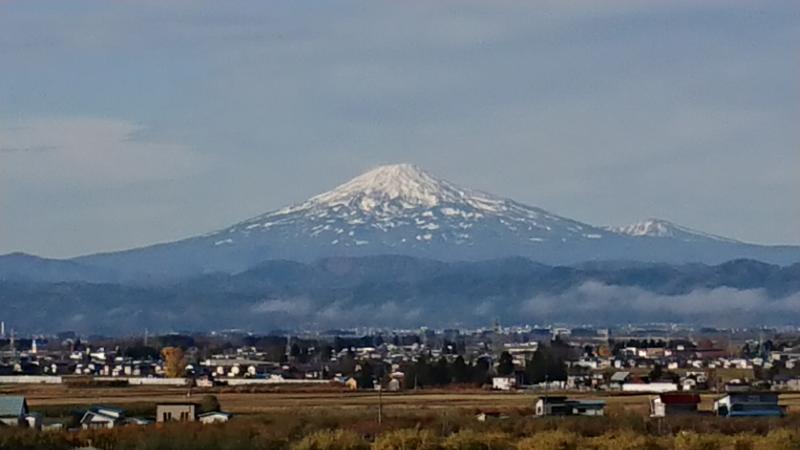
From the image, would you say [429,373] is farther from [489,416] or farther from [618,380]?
[489,416]

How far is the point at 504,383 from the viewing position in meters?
73.9

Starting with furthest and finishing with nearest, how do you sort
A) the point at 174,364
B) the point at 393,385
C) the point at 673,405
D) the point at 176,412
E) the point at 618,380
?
the point at 174,364
the point at 618,380
the point at 393,385
the point at 673,405
the point at 176,412

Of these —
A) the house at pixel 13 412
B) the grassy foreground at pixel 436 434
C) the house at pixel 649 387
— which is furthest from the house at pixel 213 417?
the house at pixel 649 387

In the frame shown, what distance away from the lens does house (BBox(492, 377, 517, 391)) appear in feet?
235

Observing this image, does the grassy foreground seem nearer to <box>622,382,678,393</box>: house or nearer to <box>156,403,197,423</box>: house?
<box>156,403,197,423</box>: house

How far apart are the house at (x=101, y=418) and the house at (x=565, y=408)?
10166 mm

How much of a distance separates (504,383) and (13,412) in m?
30.7

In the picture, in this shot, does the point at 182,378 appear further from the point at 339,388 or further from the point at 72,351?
the point at 72,351

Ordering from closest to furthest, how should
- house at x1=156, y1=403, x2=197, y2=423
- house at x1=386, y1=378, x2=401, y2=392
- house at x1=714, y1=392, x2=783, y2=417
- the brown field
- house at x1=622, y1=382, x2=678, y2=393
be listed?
house at x1=156, y1=403, x2=197, y2=423
house at x1=714, y1=392, x2=783, y2=417
the brown field
house at x1=622, y1=382, x2=678, y2=393
house at x1=386, y1=378, x2=401, y2=392

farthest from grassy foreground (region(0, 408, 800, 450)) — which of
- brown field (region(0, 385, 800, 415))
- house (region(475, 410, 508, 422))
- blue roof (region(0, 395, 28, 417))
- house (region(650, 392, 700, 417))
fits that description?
brown field (region(0, 385, 800, 415))

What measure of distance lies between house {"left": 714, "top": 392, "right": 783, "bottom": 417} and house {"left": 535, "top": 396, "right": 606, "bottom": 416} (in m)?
3.09

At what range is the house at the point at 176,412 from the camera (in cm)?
4584

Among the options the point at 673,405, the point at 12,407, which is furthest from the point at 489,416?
the point at 12,407

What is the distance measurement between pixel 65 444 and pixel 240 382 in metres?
43.1
